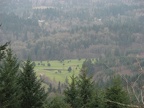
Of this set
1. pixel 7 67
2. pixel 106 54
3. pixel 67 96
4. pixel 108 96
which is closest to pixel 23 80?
pixel 7 67

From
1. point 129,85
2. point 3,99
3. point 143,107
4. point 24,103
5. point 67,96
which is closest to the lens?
point 143,107

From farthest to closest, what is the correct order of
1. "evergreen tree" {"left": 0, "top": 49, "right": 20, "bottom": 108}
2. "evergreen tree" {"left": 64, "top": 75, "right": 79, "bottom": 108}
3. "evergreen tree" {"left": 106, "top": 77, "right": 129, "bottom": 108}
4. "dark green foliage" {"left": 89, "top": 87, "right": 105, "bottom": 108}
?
"evergreen tree" {"left": 64, "top": 75, "right": 79, "bottom": 108} → "evergreen tree" {"left": 106, "top": 77, "right": 129, "bottom": 108} → "dark green foliage" {"left": 89, "top": 87, "right": 105, "bottom": 108} → "evergreen tree" {"left": 0, "top": 49, "right": 20, "bottom": 108}

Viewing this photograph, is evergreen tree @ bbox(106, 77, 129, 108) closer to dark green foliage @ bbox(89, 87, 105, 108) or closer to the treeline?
the treeline

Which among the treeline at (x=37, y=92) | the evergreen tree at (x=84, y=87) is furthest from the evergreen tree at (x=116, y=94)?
the evergreen tree at (x=84, y=87)

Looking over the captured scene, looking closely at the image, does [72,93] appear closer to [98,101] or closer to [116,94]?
[98,101]

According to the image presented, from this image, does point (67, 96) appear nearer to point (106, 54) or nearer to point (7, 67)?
point (7, 67)

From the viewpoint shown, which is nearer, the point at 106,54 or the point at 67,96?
the point at 67,96

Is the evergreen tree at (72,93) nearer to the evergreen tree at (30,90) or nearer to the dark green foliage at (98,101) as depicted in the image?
the dark green foliage at (98,101)

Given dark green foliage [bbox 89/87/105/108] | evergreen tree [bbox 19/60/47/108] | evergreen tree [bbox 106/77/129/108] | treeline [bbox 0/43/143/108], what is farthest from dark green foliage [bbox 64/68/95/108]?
evergreen tree [bbox 19/60/47/108]
